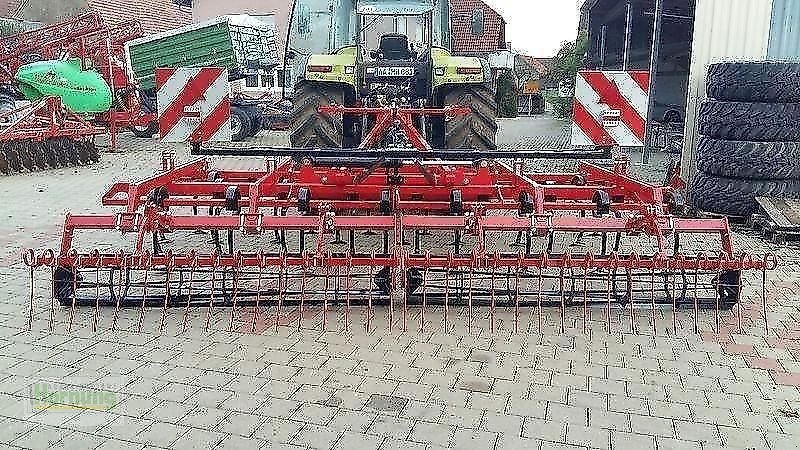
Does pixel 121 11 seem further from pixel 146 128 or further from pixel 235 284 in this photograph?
pixel 235 284

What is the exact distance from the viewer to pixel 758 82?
7273 mm

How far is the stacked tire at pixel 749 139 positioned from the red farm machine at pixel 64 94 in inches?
368

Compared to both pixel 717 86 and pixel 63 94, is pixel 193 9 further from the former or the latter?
pixel 717 86

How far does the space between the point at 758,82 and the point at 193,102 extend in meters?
5.50

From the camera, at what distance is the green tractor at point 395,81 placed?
290 inches

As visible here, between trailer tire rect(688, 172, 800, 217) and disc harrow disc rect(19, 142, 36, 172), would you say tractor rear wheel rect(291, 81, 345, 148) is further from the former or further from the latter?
disc harrow disc rect(19, 142, 36, 172)

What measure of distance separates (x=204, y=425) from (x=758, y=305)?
3.67 m

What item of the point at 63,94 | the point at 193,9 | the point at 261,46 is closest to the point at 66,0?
the point at 193,9

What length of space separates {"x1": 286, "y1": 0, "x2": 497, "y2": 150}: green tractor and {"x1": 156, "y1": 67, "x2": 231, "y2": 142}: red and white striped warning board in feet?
4.71

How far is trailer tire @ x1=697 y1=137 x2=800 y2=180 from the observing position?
7125mm

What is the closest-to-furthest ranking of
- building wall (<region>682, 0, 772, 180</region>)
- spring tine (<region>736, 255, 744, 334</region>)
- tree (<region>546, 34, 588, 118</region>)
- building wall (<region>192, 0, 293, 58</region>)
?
spring tine (<region>736, 255, 744, 334</region>) < building wall (<region>682, 0, 772, 180</region>) < tree (<region>546, 34, 588, 118</region>) < building wall (<region>192, 0, 293, 58</region>)

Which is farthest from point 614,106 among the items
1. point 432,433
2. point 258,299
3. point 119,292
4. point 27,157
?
point 27,157

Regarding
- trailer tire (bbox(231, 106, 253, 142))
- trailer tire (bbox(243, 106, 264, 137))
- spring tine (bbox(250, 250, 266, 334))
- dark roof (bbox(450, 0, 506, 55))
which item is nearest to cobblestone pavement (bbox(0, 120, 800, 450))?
spring tine (bbox(250, 250, 266, 334))

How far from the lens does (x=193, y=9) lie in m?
A: 34.3
